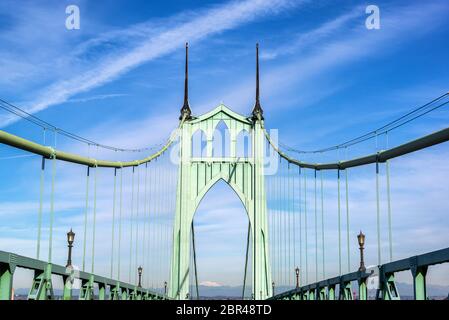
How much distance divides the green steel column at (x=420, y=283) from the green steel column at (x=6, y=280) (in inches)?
250

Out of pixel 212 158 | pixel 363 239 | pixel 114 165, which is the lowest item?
pixel 363 239

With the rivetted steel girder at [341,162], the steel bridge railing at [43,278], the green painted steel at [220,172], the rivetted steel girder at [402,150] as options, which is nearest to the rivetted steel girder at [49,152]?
the rivetted steel girder at [341,162]

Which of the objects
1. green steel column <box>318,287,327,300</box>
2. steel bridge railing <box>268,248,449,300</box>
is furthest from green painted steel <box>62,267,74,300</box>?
green steel column <box>318,287,327,300</box>

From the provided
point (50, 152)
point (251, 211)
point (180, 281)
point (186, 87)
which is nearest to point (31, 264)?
point (50, 152)

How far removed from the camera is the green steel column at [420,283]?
481 inches

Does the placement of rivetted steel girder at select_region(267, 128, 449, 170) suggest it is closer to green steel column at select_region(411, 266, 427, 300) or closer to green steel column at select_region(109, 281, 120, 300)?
green steel column at select_region(411, 266, 427, 300)

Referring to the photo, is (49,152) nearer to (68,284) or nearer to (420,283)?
(68,284)

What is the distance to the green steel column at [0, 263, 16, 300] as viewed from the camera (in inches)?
456

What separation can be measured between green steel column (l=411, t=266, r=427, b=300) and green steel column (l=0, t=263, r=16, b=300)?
20.8ft

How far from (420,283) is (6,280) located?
6.50 metres

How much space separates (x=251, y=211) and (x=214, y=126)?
4.80 m

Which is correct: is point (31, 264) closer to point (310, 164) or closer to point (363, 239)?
point (363, 239)

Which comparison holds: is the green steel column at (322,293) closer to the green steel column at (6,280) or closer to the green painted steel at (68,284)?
the green painted steel at (68,284)
